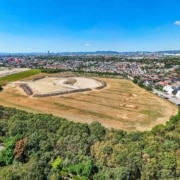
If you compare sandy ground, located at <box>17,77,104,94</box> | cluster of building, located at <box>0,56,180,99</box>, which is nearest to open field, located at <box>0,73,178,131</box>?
sandy ground, located at <box>17,77,104,94</box>

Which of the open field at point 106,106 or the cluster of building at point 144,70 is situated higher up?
the cluster of building at point 144,70

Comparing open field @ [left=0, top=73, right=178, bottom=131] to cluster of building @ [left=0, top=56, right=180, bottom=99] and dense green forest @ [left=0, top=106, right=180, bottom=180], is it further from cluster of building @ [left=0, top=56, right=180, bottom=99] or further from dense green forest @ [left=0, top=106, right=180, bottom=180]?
cluster of building @ [left=0, top=56, right=180, bottom=99]

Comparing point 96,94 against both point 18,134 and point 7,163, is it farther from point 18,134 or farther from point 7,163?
point 7,163

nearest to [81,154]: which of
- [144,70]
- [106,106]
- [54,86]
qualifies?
[106,106]

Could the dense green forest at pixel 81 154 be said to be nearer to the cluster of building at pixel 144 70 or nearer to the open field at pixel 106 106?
the open field at pixel 106 106

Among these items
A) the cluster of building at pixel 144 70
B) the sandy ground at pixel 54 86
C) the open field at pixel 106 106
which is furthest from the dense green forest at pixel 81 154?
the cluster of building at pixel 144 70

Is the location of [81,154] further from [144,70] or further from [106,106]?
[144,70]

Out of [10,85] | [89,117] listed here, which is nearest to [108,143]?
[89,117]
